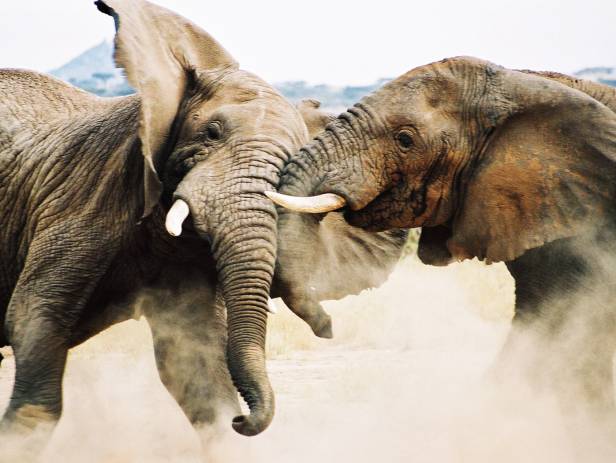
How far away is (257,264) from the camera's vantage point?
23.2ft

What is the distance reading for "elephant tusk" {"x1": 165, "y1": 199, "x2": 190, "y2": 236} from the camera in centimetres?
717

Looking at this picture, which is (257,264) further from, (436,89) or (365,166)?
(436,89)

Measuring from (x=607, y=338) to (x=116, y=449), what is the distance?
11.1ft

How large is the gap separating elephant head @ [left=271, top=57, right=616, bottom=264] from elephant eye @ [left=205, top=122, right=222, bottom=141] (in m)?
0.64

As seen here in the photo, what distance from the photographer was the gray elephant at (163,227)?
7.14 meters

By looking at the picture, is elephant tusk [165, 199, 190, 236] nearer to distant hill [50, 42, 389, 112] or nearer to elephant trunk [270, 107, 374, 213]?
elephant trunk [270, 107, 374, 213]

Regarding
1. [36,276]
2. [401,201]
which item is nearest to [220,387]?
[36,276]

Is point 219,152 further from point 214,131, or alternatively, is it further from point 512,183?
point 512,183

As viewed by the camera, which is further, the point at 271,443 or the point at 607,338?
the point at 271,443

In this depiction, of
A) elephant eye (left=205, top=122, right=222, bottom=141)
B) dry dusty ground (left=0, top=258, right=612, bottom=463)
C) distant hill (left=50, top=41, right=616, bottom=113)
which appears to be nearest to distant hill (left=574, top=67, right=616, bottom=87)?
distant hill (left=50, top=41, right=616, bottom=113)

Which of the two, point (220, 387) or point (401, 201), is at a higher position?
point (401, 201)

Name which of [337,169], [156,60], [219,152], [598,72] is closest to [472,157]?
[337,169]

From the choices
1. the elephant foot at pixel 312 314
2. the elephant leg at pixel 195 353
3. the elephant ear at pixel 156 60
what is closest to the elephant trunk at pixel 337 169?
the elephant foot at pixel 312 314

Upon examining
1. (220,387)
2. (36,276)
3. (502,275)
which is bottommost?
(502,275)
